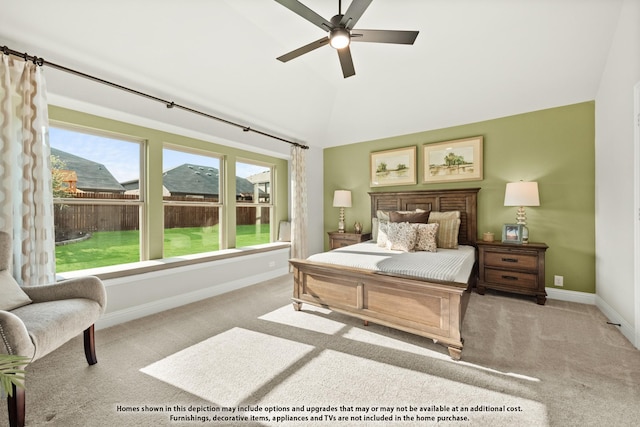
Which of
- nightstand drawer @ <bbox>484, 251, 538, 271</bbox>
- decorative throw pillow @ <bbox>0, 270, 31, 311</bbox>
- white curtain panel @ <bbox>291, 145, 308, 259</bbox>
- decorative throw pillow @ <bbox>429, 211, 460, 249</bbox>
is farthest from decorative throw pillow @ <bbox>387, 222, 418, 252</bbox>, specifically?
decorative throw pillow @ <bbox>0, 270, 31, 311</bbox>

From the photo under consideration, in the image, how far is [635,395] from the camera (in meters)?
1.66

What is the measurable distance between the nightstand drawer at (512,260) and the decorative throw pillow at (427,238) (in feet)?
2.52

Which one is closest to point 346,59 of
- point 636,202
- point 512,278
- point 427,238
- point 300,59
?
point 300,59

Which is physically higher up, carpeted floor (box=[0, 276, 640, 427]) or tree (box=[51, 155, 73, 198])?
tree (box=[51, 155, 73, 198])

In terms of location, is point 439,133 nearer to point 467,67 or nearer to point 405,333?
point 467,67

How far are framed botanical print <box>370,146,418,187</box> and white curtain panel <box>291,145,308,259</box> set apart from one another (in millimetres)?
1309

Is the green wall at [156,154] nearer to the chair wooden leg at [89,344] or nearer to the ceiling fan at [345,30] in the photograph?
the chair wooden leg at [89,344]

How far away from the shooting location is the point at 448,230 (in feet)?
12.1

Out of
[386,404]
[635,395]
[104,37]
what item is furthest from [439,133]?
[104,37]

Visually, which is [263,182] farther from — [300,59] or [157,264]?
[157,264]

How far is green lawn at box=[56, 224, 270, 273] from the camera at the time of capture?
2.88m

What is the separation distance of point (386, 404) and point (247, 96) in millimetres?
3661

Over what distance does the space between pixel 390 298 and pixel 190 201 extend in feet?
10.1

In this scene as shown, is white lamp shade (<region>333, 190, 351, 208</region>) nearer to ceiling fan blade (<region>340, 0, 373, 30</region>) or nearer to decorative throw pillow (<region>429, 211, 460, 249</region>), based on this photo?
decorative throw pillow (<region>429, 211, 460, 249</region>)
